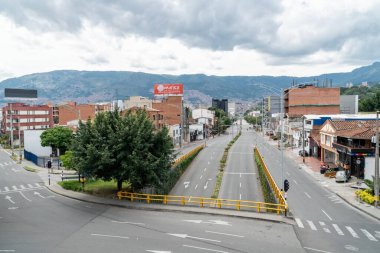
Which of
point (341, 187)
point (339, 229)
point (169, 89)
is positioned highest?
point (169, 89)

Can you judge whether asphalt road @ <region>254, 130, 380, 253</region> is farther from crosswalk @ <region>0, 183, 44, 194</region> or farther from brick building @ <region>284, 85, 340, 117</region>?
brick building @ <region>284, 85, 340, 117</region>

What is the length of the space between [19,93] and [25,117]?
75.9 feet

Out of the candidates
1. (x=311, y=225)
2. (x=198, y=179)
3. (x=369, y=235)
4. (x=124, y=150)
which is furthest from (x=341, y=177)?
(x=124, y=150)

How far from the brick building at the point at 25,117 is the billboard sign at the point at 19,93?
37.6 feet

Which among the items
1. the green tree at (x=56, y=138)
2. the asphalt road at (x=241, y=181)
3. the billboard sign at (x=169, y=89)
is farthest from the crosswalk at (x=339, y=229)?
the billboard sign at (x=169, y=89)

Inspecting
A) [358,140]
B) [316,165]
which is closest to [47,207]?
[358,140]

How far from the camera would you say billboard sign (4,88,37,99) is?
145 meters

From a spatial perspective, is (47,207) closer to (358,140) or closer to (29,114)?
(358,140)

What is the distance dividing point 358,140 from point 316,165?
15.6m

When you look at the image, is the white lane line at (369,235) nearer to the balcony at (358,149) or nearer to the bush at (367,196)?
the bush at (367,196)

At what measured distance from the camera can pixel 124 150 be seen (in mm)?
31297

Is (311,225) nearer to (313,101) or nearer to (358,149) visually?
→ (358,149)

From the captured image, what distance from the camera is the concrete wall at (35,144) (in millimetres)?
77875

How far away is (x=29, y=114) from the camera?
134250 millimetres
